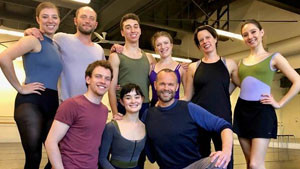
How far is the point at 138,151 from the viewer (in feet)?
6.92

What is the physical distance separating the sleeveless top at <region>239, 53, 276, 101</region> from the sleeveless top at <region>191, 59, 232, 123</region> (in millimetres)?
173

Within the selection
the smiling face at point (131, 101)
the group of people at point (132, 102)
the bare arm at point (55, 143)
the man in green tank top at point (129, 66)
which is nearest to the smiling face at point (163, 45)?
the group of people at point (132, 102)

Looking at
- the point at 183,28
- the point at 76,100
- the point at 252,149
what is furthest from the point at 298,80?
the point at 183,28

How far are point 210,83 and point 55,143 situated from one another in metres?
1.24

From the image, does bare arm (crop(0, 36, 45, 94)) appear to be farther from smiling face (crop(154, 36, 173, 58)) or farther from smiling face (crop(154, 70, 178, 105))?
smiling face (crop(154, 36, 173, 58))

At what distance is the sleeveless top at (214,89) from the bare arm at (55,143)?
1101mm

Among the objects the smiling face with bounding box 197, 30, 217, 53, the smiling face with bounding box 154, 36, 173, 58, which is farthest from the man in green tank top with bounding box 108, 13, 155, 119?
the smiling face with bounding box 197, 30, 217, 53

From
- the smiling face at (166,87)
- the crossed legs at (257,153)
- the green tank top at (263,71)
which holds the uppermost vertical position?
the green tank top at (263,71)

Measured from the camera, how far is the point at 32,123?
6.24 ft

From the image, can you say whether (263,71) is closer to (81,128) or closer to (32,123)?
(81,128)

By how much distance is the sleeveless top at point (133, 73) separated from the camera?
2.38 metres

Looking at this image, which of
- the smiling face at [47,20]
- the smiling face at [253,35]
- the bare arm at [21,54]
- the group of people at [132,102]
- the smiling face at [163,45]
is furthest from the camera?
the smiling face at [163,45]

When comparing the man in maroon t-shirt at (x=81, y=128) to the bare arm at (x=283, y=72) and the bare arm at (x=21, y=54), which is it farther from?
the bare arm at (x=283, y=72)

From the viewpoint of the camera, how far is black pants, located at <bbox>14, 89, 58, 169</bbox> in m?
1.90
